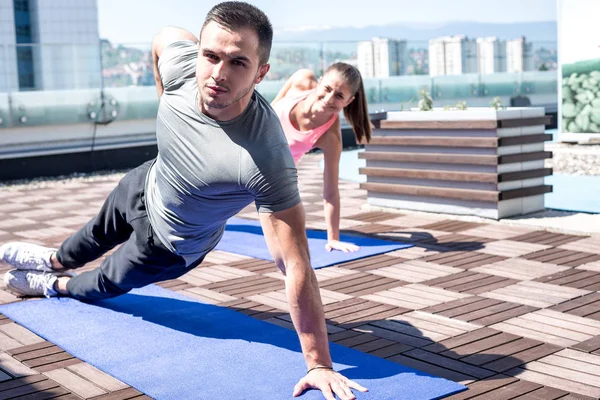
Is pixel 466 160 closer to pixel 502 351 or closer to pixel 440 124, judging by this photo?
pixel 440 124

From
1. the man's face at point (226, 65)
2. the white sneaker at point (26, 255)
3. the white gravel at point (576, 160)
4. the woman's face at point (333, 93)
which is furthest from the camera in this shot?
the white gravel at point (576, 160)

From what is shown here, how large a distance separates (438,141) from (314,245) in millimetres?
1584

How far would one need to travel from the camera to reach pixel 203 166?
9.20ft

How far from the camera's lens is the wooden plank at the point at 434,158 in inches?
240

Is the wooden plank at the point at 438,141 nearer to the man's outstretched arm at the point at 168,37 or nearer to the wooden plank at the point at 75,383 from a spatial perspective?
the man's outstretched arm at the point at 168,37

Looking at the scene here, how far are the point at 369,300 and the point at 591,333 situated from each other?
1.07 meters

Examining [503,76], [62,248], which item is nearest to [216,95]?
[62,248]

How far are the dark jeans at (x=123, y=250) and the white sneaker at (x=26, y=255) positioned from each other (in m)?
0.11

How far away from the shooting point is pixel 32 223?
272 inches

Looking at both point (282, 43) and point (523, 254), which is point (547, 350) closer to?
point (523, 254)

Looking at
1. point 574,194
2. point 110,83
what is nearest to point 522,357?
point 574,194

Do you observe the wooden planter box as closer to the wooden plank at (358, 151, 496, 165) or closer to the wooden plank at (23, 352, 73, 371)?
the wooden plank at (358, 151, 496, 165)

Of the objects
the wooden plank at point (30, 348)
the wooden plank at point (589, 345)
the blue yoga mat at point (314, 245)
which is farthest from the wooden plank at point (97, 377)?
the blue yoga mat at point (314, 245)

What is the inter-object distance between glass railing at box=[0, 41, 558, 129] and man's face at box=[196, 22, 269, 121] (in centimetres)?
776
